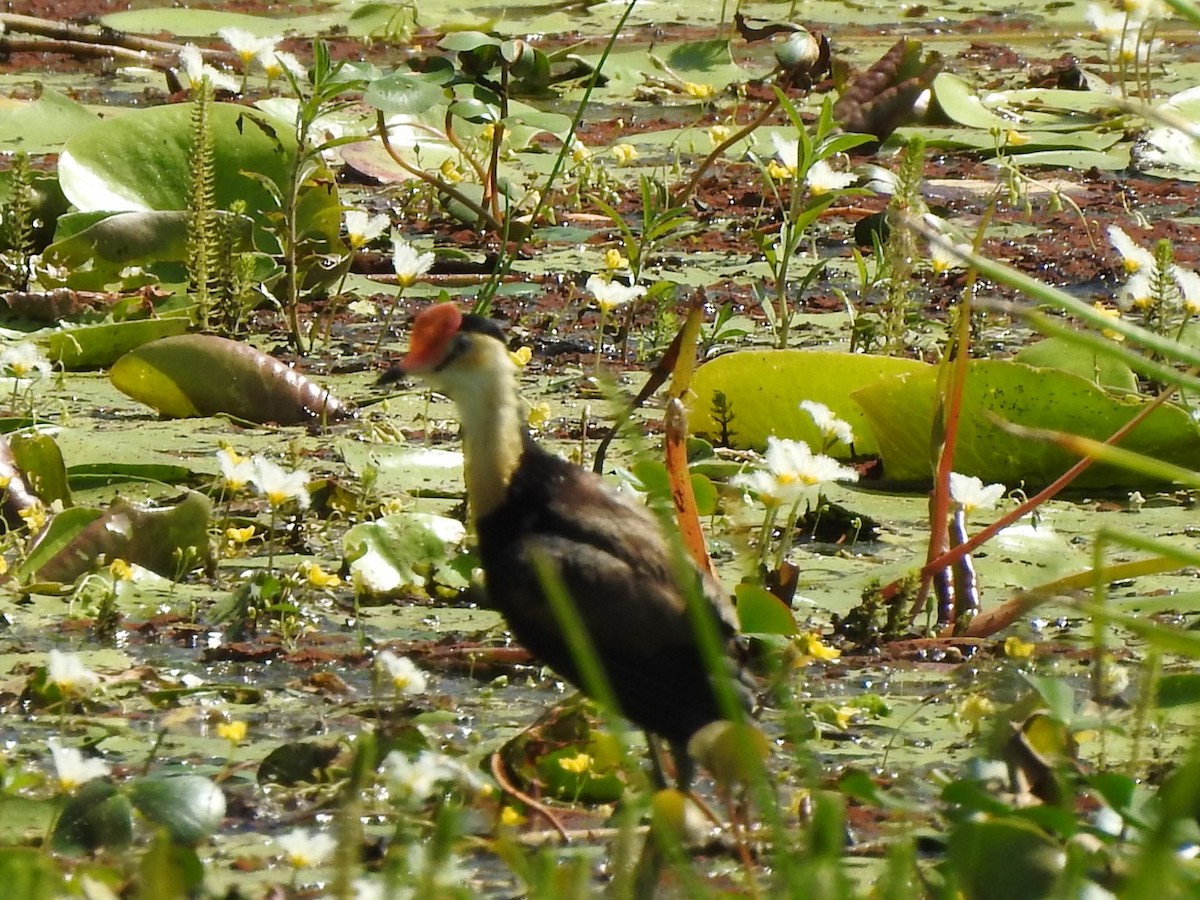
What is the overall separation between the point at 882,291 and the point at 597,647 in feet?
9.53

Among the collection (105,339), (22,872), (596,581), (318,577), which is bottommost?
(105,339)

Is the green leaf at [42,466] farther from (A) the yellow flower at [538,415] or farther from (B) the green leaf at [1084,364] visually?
(B) the green leaf at [1084,364]

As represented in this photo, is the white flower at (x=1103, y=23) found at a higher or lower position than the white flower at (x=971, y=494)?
higher

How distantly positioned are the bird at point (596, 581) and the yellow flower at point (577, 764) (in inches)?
3.9

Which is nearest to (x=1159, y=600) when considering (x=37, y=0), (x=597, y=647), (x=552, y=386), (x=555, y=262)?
(x=597, y=647)

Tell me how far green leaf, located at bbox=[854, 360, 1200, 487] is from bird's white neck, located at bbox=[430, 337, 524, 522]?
97cm

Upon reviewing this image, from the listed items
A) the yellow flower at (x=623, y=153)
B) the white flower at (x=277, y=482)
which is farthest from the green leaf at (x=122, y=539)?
the yellow flower at (x=623, y=153)

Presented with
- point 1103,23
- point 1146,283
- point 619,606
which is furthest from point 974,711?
point 1103,23

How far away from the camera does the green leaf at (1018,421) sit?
419cm

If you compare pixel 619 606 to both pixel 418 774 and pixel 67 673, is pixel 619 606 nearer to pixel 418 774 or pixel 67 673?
pixel 418 774

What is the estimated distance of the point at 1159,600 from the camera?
11.6 feet

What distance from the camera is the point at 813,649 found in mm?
3367

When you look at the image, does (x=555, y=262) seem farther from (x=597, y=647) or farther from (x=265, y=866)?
(x=265, y=866)

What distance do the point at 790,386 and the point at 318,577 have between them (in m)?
1.23
